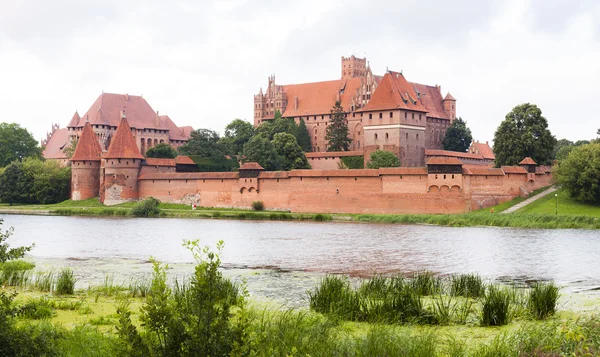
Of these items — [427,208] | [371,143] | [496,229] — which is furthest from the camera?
[371,143]

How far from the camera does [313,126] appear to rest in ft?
189

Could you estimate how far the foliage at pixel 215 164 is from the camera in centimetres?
4633

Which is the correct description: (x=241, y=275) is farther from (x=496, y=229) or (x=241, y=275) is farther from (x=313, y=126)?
(x=313, y=126)

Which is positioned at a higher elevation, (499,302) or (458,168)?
(458,168)

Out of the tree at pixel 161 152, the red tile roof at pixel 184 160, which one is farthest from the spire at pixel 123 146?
the tree at pixel 161 152

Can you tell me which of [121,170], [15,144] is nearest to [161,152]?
[121,170]

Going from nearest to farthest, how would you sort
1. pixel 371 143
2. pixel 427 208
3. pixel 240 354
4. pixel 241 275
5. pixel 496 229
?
pixel 240 354 → pixel 241 275 → pixel 496 229 → pixel 427 208 → pixel 371 143

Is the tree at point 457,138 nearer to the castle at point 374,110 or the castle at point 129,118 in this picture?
the castle at point 374,110

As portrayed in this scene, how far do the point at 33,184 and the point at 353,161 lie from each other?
20304mm

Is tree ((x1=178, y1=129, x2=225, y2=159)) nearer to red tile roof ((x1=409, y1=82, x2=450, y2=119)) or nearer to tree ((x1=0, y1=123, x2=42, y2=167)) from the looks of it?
tree ((x1=0, y1=123, x2=42, y2=167))

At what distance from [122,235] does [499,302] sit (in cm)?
1899

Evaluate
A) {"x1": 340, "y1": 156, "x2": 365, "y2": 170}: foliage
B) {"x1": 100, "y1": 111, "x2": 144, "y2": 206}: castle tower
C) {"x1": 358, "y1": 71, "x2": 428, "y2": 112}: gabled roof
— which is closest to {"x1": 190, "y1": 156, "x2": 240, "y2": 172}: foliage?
{"x1": 100, "y1": 111, "x2": 144, "y2": 206}: castle tower

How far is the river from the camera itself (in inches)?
561

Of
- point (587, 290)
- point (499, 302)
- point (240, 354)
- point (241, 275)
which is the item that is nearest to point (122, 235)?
point (241, 275)
